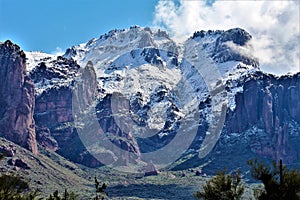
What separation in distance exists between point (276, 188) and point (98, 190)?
26.6m

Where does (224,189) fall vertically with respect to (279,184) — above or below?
below

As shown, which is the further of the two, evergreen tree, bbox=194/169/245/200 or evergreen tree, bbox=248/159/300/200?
evergreen tree, bbox=194/169/245/200

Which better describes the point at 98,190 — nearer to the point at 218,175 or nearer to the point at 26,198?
the point at 26,198

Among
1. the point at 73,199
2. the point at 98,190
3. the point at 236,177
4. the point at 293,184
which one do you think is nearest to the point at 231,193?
the point at 236,177

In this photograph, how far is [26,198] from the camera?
85438mm

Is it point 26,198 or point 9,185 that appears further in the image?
point 26,198

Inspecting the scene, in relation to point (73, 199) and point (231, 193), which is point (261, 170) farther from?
point (73, 199)

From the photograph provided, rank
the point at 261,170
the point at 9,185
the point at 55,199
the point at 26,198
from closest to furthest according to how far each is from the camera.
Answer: the point at 9,185 < the point at 261,170 < the point at 26,198 < the point at 55,199

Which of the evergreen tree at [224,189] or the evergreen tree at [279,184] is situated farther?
the evergreen tree at [224,189]

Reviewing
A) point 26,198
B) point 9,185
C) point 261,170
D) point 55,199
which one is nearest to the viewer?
point 9,185

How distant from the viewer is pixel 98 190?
80.4 meters

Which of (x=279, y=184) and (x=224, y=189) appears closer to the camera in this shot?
(x=279, y=184)

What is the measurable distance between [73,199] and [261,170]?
32822 mm

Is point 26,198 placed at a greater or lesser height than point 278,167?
lesser
